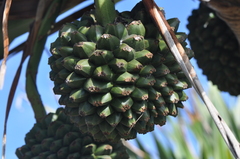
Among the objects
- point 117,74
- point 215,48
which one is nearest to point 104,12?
point 117,74

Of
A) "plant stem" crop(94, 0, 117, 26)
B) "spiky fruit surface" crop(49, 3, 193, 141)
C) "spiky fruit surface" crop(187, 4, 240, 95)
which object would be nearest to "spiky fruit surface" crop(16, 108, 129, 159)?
"spiky fruit surface" crop(49, 3, 193, 141)

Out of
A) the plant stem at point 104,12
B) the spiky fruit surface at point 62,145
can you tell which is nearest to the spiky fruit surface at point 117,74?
the plant stem at point 104,12

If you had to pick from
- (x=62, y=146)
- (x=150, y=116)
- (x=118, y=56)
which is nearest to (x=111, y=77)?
(x=118, y=56)

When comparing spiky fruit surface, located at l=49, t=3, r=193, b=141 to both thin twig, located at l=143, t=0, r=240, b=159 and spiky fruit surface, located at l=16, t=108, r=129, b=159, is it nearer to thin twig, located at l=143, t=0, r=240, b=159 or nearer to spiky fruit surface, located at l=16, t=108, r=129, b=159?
thin twig, located at l=143, t=0, r=240, b=159

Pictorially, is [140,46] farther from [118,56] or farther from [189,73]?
[189,73]

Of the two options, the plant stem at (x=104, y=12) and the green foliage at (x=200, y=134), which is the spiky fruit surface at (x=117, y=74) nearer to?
the plant stem at (x=104, y=12)

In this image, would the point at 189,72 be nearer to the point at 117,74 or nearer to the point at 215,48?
the point at 117,74
